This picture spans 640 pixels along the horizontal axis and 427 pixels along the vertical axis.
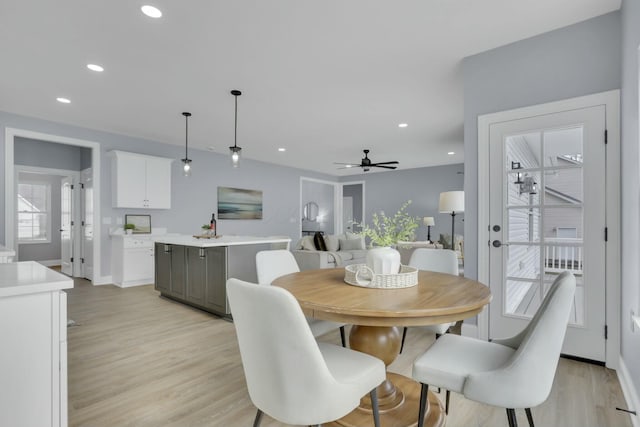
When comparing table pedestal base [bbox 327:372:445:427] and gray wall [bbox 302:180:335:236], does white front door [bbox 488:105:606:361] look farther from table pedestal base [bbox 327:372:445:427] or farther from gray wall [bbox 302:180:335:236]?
gray wall [bbox 302:180:335:236]

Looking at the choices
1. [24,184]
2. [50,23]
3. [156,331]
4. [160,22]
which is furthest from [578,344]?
[24,184]

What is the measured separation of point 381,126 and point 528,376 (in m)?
4.45

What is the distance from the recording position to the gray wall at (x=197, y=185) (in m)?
5.20

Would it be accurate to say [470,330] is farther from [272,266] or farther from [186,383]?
[186,383]

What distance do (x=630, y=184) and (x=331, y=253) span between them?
4124 millimetres

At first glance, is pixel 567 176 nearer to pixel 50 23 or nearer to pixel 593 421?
pixel 593 421

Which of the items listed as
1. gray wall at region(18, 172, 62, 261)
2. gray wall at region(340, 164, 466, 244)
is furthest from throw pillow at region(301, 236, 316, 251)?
gray wall at region(18, 172, 62, 261)

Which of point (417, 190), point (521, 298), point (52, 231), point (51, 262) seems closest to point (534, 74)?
point (521, 298)

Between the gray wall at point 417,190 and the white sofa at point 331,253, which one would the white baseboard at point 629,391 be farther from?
the gray wall at point 417,190

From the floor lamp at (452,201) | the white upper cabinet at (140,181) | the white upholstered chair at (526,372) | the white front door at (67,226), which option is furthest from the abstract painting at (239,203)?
the white upholstered chair at (526,372)

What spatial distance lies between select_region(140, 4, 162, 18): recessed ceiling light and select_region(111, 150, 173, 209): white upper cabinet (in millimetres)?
3600

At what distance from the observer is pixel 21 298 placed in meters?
1.21

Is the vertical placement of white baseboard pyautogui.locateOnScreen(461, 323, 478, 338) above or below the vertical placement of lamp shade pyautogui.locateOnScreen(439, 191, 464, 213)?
below

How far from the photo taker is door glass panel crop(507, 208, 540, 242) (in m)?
2.66
